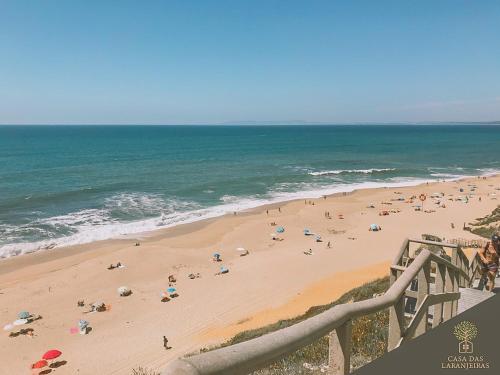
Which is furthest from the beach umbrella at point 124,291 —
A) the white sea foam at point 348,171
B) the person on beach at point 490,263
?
the white sea foam at point 348,171

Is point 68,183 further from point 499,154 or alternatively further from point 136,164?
point 499,154

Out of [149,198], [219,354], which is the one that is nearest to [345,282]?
[219,354]

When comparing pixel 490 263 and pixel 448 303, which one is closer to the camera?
pixel 448 303

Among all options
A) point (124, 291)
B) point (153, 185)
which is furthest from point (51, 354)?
point (153, 185)

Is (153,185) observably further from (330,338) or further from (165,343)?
(330,338)

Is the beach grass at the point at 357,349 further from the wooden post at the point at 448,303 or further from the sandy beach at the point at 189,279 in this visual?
the sandy beach at the point at 189,279

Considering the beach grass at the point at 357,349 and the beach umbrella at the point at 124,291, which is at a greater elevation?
the beach grass at the point at 357,349
